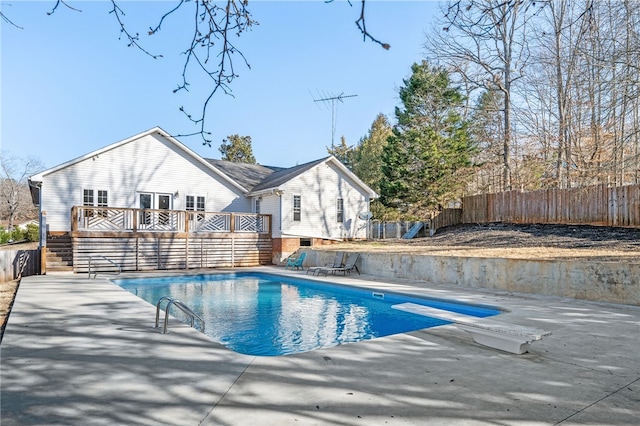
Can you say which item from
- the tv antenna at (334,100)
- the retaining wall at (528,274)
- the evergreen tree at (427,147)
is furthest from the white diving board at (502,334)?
the tv antenna at (334,100)

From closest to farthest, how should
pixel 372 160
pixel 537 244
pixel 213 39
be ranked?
pixel 213 39 → pixel 537 244 → pixel 372 160

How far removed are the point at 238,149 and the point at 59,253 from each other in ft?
99.4

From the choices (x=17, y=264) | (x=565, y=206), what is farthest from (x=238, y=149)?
(x=565, y=206)

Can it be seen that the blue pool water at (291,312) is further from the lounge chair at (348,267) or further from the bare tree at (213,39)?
the bare tree at (213,39)

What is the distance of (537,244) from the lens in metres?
14.5

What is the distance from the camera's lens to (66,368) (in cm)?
444

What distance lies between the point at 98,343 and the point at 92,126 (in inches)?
115

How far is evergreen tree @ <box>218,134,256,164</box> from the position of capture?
150ft

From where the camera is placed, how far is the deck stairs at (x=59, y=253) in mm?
15961

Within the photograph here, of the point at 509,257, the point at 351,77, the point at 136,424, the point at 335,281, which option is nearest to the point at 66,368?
the point at 136,424

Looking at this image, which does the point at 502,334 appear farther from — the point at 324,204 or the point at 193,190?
the point at 193,190

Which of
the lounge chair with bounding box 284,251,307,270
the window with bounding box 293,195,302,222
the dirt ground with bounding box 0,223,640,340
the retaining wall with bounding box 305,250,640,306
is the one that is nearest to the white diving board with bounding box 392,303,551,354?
the retaining wall with bounding box 305,250,640,306

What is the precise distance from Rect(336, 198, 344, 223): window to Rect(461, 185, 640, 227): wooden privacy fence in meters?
7.26

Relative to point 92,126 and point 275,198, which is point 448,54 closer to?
point 275,198
